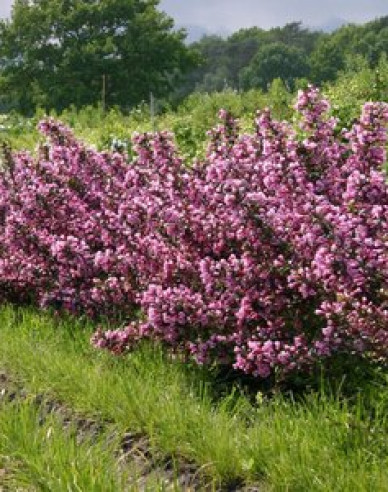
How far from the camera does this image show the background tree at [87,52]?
175ft

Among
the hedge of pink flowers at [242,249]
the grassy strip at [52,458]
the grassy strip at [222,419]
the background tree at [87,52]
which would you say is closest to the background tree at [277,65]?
the background tree at [87,52]

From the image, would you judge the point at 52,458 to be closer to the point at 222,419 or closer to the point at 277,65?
the point at 222,419

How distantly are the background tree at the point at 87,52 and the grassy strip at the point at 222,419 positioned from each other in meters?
48.3

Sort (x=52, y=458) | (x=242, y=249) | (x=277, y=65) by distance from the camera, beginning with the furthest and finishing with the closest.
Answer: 1. (x=277, y=65)
2. (x=242, y=249)
3. (x=52, y=458)

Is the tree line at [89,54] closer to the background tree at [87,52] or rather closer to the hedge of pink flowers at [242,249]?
the background tree at [87,52]

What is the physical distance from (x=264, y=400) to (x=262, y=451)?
82cm

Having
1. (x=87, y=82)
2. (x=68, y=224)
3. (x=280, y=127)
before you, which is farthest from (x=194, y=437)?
(x=87, y=82)

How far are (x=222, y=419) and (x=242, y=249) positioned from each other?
1.17m

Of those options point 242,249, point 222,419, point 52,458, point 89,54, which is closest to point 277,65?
point 89,54

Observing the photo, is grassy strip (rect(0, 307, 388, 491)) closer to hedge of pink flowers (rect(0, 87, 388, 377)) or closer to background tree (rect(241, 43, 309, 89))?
hedge of pink flowers (rect(0, 87, 388, 377))

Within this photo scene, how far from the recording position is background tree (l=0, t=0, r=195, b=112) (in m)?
53.4

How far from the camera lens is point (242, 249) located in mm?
4672

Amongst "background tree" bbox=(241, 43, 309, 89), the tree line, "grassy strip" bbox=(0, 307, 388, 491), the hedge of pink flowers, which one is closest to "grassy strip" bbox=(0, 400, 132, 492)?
"grassy strip" bbox=(0, 307, 388, 491)

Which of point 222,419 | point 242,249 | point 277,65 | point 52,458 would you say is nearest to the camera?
point 52,458
